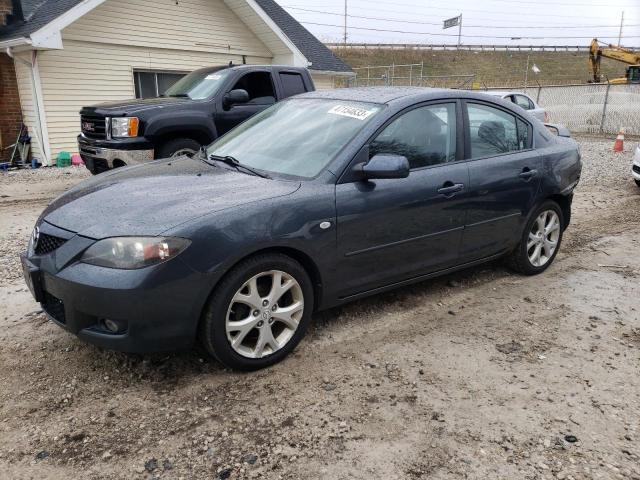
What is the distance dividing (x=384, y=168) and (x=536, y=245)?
90.2 inches

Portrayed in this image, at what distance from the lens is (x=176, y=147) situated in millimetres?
7438

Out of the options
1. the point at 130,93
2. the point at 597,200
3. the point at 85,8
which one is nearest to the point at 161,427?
the point at 597,200

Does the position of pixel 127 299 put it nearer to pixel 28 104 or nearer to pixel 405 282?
pixel 405 282

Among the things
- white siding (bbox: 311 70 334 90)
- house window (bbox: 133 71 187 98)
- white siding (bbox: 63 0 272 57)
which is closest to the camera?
white siding (bbox: 63 0 272 57)

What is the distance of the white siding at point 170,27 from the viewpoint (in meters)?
12.0

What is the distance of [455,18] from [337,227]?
65.8m

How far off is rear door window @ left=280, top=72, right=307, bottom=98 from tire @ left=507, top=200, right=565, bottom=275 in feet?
16.6

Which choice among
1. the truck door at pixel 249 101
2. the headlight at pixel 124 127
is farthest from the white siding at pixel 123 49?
the truck door at pixel 249 101

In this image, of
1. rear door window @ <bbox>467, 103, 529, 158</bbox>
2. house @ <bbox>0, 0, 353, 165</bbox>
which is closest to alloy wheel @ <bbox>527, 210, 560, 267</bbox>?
rear door window @ <bbox>467, 103, 529, 158</bbox>

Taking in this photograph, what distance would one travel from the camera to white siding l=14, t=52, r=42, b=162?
37.7 ft

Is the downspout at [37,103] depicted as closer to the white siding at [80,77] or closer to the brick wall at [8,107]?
the white siding at [80,77]

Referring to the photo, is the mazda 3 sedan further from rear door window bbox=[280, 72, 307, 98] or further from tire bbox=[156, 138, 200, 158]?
rear door window bbox=[280, 72, 307, 98]

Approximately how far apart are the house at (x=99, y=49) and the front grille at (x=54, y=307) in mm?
9380

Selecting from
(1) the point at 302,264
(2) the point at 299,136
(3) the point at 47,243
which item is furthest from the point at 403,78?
(3) the point at 47,243
